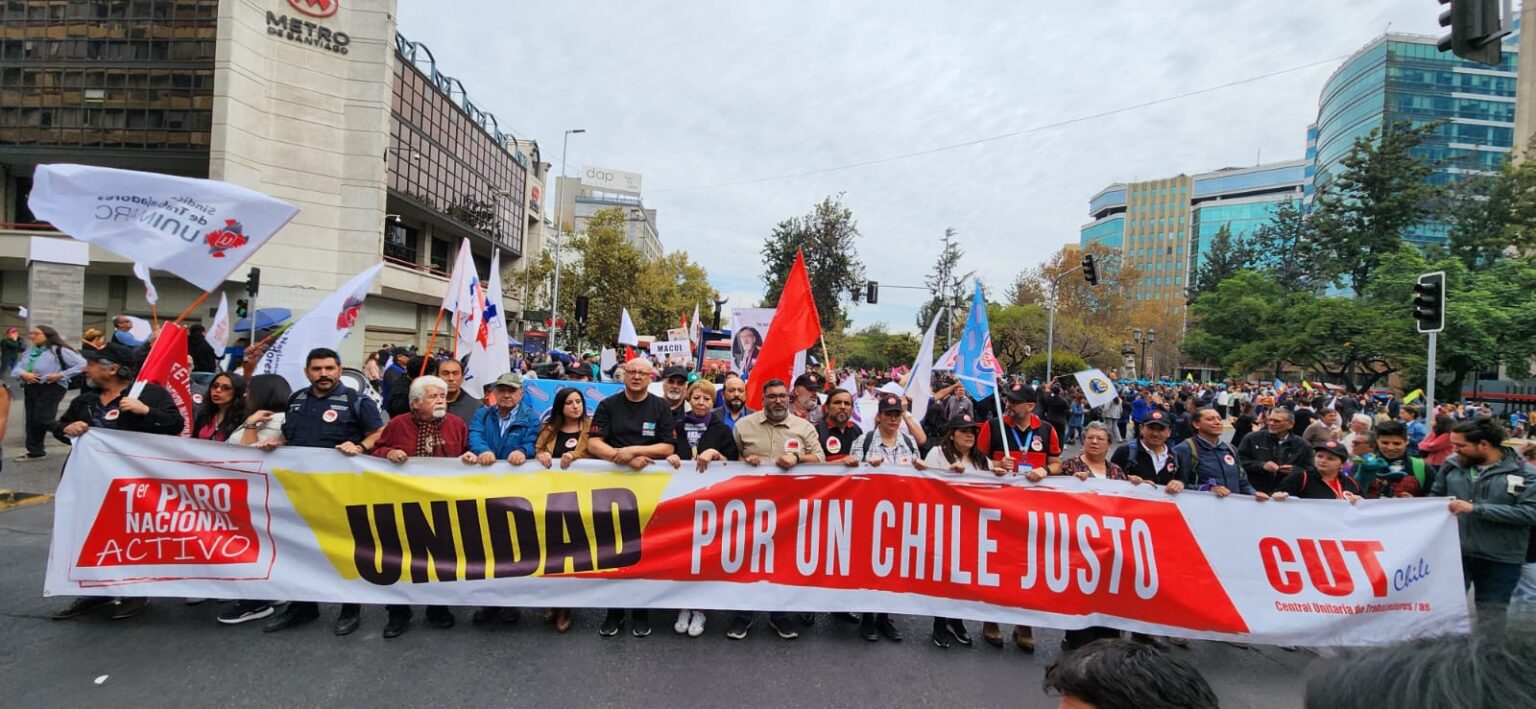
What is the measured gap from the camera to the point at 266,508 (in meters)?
4.23

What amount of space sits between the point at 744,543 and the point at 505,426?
6.88 ft

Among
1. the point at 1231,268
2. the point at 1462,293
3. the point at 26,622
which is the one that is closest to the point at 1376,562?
the point at 26,622

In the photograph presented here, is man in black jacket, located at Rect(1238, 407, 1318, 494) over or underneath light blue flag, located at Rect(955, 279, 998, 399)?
underneath

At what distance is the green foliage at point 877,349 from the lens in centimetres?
5716

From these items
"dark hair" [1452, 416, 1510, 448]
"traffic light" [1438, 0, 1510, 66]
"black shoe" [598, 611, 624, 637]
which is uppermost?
"traffic light" [1438, 0, 1510, 66]

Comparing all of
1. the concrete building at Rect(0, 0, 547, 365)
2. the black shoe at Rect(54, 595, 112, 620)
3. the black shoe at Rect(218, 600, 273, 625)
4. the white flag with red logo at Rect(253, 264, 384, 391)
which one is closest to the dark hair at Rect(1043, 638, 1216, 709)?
the black shoe at Rect(218, 600, 273, 625)

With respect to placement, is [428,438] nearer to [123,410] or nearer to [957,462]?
[123,410]

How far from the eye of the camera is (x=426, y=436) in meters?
4.52

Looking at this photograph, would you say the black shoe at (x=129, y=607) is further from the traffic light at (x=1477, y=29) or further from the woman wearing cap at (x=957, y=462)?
the traffic light at (x=1477, y=29)

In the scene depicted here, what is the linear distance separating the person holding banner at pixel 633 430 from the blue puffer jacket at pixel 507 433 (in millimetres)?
554

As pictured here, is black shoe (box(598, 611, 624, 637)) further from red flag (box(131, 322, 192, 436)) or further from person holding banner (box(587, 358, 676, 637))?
red flag (box(131, 322, 192, 436))

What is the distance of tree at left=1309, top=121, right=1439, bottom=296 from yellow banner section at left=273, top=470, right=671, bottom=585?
153 ft

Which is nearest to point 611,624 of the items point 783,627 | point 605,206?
point 783,627

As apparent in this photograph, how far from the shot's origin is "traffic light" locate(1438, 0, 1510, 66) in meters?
5.66
